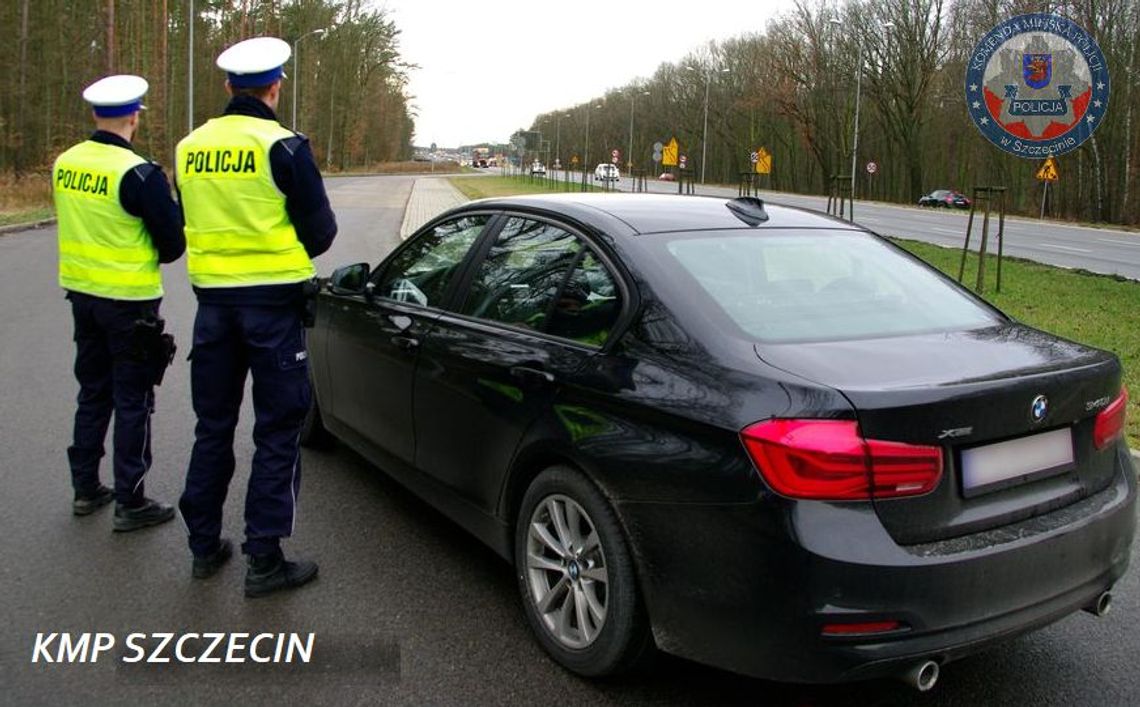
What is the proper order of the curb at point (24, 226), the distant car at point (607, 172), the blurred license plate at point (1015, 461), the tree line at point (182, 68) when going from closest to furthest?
the blurred license plate at point (1015, 461)
the curb at point (24, 226)
the tree line at point (182, 68)
the distant car at point (607, 172)

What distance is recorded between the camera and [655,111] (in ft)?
315

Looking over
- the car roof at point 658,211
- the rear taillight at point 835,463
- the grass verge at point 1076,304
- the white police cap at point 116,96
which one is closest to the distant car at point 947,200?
the grass verge at point 1076,304

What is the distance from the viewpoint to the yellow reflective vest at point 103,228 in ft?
13.4

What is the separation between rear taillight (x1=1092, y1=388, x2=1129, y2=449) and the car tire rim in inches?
62.3

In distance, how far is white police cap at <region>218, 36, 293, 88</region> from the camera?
349 cm

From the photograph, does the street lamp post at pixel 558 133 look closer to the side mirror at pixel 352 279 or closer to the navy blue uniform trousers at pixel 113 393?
the side mirror at pixel 352 279

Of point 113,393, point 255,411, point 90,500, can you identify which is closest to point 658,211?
point 255,411

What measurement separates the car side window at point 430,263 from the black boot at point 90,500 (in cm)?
159

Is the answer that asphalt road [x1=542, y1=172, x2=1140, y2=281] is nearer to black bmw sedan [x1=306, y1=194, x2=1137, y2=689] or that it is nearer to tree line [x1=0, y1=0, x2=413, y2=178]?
black bmw sedan [x1=306, y1=194, x2=1137, y2=689]

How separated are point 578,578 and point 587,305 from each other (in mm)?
911

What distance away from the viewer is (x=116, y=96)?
4.17m

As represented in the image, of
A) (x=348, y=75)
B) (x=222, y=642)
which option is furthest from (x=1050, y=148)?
(x=348, y=75)

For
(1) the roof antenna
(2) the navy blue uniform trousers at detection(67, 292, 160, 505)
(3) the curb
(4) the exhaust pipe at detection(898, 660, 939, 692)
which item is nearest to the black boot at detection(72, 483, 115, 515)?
(2) the navy blue uniform trousers at detection(67, 292, 160, 505)

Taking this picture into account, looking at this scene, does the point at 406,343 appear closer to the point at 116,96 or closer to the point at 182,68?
the point at 116,96
